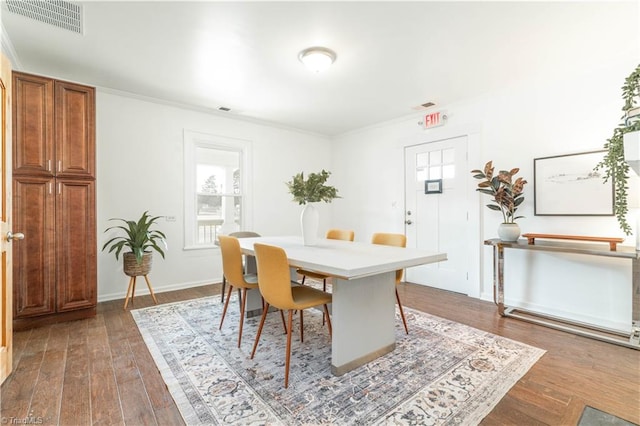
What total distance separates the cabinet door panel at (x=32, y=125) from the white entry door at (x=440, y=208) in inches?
176

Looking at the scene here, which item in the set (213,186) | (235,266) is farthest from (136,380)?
(213,186)

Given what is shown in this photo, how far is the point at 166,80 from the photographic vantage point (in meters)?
3.44

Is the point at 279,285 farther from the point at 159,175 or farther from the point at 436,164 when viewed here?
the point at 436,164

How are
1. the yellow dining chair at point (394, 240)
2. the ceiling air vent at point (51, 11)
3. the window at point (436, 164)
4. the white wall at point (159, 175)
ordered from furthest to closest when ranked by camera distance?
the window at point (436, 164)
the white wall at point (159, 175)
the yellow dining chair at point (394, 240)
the ceiling air vent at point (51, 11)

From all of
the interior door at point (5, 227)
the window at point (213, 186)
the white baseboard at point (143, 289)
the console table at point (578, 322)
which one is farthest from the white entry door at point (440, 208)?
the interior door at point (5, 227)

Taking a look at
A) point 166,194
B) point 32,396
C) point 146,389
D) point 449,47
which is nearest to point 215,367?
point 146,389

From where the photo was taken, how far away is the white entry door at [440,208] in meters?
4.11

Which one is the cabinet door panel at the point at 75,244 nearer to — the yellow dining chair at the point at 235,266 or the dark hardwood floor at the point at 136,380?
the dark hardwood floor at the point at 136,380

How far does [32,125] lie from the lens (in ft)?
9.52

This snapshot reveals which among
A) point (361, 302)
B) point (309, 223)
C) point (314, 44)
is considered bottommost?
point (361, 302)

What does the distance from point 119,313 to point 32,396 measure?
5.11ft

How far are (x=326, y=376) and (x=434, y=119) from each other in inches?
148

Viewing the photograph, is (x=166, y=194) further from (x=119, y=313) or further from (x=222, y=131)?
(x=119, y=313)

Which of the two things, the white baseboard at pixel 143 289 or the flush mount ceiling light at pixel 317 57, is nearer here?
the flush mount ceiling light at pixel 317 57
